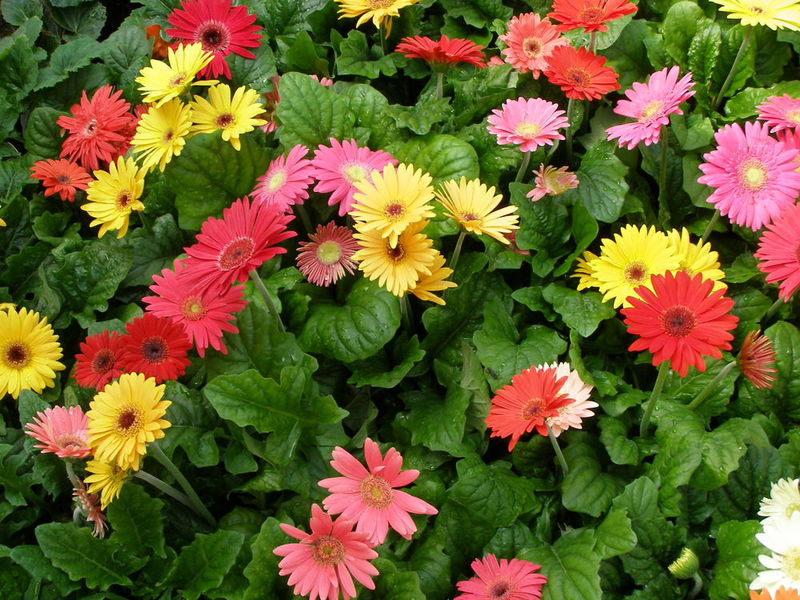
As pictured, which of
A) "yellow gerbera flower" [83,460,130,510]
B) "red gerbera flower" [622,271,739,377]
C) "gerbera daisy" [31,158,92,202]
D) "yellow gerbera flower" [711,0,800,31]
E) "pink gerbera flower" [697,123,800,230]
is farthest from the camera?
"gerbera daisy" [31,158,92,202]

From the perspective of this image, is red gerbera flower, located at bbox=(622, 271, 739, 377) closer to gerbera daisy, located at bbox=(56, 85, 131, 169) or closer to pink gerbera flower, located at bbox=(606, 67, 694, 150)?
pink gerbera flower, located at bbox=(606, 67, 694, 150)

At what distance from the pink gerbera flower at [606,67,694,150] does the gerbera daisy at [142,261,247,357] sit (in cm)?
110

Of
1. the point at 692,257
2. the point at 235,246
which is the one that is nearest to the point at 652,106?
the point at 692,257

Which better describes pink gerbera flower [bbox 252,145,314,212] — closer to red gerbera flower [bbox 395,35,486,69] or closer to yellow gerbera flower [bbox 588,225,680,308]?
red gerbera flower [bbox 395,35,486,69]

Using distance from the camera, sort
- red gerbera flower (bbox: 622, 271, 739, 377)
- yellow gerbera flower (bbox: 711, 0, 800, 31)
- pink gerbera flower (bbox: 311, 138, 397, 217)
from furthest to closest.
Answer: yellow gerbera flower (bbox: 711, 0, 800, 31) < pink gerbera flower (bbox: 311, 138, 397, 217) < red gerbera flower (bbox: 622, 271, 739, 377)

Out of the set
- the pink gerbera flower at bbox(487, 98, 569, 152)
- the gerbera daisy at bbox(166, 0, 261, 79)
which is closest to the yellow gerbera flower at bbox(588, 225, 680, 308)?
the pink gerbera flower at bbox(487, 98, 569, 152)

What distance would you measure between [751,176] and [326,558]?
141 centimetres

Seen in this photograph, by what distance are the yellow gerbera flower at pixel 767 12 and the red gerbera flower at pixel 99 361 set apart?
1871 millimetres

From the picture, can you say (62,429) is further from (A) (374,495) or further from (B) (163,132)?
(B) (163,132)

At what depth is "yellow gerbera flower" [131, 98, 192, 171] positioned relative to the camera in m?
2.15

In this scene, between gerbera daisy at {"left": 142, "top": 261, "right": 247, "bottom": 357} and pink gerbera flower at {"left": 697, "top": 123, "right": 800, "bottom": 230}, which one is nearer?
gerbera daisy at {"left": 142, "top": 261, "right": 247, "bottom": 357}

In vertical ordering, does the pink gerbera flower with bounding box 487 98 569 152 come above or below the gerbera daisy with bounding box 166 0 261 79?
above

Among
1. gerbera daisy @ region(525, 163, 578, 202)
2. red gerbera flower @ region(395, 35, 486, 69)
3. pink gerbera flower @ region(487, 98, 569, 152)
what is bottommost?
gerbera daisy @ region(525, 163, 578, 202)

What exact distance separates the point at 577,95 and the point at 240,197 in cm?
101
